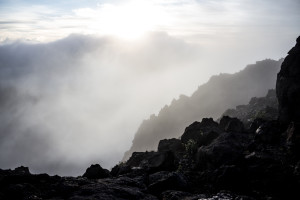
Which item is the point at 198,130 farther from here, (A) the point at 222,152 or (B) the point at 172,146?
(A) the point at 222,152

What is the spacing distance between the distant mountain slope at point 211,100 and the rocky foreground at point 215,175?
131m

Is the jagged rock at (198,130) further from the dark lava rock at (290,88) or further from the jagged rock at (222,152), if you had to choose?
the dark lava rock at (290,88)

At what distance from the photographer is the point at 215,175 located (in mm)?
20328

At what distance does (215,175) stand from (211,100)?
16092 cm

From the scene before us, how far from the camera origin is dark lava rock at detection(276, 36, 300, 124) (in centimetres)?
2591

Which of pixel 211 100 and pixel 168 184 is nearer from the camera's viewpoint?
pixel 168 184

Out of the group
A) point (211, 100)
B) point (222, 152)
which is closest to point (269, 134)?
point (222, 152)

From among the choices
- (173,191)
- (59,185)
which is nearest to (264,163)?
(173,191)

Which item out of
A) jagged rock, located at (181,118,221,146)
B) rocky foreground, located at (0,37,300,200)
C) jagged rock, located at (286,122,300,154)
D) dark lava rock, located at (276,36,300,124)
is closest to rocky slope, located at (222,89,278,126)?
dark lava rock, located at (276,36,300,124)

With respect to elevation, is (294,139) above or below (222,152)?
above

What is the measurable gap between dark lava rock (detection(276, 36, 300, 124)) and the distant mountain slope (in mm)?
128571

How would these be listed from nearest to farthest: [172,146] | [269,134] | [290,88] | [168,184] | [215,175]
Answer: [168,184] < [215,175] < [269,134] < [290,88] < [172,146]

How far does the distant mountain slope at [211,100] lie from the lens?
160337 millimetres

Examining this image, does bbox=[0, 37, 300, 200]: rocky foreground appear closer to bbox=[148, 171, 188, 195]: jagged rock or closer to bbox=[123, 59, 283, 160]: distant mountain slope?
bbox=[148, 171, 188, 195]: jagged rock
